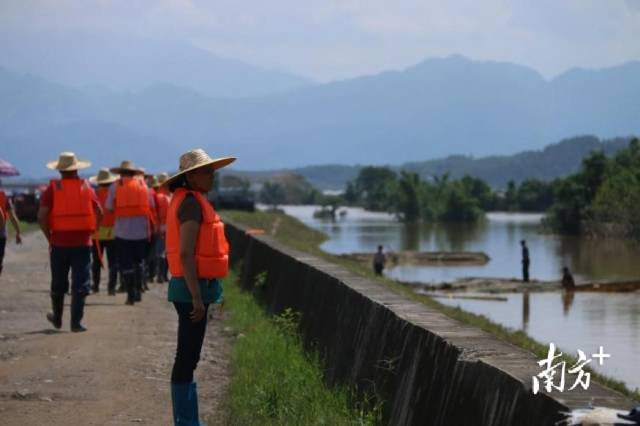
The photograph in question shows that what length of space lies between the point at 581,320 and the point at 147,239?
23.6 m

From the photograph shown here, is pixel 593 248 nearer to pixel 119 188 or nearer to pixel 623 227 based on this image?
pixel 623 227

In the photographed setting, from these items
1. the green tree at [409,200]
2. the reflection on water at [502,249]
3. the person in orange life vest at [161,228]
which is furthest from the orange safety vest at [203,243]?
the green tree at [409,200]

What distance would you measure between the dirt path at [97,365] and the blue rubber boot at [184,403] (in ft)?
4.03

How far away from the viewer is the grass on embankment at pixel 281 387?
881 centimetres

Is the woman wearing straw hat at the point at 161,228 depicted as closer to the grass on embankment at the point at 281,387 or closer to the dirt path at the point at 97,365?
the dirt path at the point at 97,365

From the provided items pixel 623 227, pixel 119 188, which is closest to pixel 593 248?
pixel 623 227

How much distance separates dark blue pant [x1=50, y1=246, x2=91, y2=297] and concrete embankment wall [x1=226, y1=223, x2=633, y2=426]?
2.29 metres

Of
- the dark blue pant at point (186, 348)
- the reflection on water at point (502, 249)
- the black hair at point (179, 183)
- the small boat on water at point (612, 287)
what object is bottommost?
the reflection on water at point (502, 249)

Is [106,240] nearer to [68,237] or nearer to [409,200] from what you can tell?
[68,237]

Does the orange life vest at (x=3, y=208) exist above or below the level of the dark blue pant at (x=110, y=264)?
above

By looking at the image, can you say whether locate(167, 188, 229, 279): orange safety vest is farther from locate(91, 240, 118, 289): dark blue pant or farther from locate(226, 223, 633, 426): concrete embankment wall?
locate(91, 240, 118, 289): dark blue pant

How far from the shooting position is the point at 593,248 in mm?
85562

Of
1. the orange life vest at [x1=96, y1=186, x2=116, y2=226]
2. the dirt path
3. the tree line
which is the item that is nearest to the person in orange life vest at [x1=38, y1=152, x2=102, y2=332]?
the dirt path

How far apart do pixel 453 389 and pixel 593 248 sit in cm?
8096
